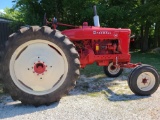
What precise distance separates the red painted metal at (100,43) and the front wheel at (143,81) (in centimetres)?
100

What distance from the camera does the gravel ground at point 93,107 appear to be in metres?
3.73

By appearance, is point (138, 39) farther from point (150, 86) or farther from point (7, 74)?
point (7, 74)

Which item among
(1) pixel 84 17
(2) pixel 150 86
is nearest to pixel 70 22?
(1) pixel 84 17

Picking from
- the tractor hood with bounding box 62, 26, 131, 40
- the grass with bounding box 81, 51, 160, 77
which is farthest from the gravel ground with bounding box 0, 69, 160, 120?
the grass with bounding box 81, 51, 160, 77

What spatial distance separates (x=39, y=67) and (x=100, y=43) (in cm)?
186

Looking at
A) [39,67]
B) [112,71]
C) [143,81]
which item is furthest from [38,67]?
[112,71]

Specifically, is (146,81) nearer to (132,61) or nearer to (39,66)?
(39,66)

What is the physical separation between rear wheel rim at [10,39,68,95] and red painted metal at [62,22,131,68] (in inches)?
45.0

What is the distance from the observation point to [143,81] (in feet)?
16.1

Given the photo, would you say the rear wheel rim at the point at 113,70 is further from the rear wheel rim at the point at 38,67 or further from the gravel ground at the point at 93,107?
the rear wheel rim at the point at 38,67

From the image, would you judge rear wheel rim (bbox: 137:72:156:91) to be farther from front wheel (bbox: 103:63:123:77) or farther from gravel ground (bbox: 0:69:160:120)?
front wheel (bbox: 103:63:123:77)

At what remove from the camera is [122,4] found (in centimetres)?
1608

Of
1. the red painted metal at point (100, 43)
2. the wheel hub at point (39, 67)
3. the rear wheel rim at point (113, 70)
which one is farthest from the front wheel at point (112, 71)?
the wheel hub at point (39, 67)

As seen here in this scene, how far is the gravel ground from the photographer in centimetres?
373
